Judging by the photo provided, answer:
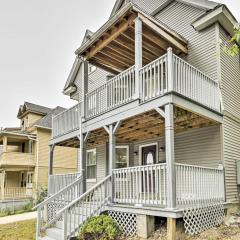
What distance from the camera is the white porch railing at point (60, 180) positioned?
41.2ft

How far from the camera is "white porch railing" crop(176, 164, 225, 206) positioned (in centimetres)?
820

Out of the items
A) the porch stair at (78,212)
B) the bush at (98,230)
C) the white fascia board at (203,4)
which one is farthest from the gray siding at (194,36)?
the bush at (98,230)

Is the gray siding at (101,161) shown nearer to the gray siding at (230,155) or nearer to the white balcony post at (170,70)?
the gray siding at (230,155)

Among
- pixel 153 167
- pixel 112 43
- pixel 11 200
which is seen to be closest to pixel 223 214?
pixel 153 167

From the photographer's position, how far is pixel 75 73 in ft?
64.6

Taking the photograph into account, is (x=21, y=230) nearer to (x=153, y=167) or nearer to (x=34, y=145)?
(x=153, y=167)

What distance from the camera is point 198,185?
29.3ft

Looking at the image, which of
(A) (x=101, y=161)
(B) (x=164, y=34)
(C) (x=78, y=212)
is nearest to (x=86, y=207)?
(C) (x=78, y=212)

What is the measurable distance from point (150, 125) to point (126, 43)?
3.29 meters

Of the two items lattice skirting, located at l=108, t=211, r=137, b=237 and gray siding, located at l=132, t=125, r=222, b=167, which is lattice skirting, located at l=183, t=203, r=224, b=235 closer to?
lattice skirting, located at l=108, t=211, r=137, b=237

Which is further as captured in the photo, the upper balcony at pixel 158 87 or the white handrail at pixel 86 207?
the white handrail at pixel 86 207

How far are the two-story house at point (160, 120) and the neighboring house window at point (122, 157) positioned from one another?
0.12 metres

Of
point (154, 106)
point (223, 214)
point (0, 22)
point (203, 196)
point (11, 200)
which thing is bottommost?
A: point (11, 200)

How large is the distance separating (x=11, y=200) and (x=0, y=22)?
21603mm
